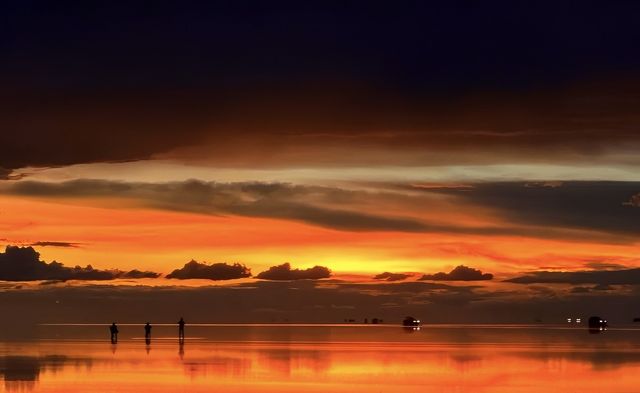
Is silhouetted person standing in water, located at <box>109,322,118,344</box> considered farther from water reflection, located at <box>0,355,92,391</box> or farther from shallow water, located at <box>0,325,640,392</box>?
water reflection, located at <box>0,355,92,391</box>

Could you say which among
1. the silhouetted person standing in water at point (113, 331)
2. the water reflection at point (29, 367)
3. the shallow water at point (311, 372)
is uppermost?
the silhouetted person standing in water at point (113, 331)

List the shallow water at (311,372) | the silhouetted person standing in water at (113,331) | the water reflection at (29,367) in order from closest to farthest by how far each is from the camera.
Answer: the water reflection at (29,367), the shallow water at (311,372), the silhouetted person standing in water at (113,331)

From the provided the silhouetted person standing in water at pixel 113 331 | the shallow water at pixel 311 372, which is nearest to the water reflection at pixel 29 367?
the shallow water at pixel 311 372

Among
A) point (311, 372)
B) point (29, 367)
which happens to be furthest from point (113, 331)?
point (311, 372)

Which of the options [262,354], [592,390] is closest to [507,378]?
[592,390]

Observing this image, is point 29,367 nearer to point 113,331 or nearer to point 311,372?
point 311,372

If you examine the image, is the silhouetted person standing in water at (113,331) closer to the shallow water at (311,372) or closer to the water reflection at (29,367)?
the shallow water at (311,372)

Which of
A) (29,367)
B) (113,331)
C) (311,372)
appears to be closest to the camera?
(29,367)

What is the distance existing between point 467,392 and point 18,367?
21.8 m

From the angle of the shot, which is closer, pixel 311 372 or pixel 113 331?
pixel 311 372

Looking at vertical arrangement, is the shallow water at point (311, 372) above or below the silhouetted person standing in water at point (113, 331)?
below

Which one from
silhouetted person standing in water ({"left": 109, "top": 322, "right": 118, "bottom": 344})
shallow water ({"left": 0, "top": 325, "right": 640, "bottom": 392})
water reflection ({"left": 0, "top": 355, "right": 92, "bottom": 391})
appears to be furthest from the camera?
silhouetted person standing in water ({"left": 109, "top": 322, "right": 118, "bottom": 344})

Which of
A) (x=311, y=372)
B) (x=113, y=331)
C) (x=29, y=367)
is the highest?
(x=113, y=331)

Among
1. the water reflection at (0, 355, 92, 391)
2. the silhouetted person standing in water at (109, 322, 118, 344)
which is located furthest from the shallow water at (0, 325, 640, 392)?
the silhouetted person standing in water at (109, 322, 118, 344)
